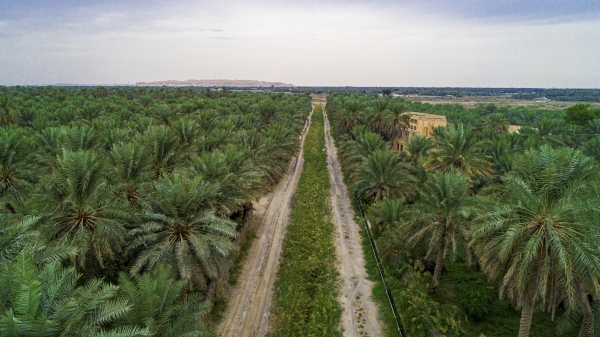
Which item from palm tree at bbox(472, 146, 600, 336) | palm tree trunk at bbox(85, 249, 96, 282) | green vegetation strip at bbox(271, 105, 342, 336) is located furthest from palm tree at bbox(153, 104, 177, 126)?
palm tree at bbox(472, 146, 600, 336)

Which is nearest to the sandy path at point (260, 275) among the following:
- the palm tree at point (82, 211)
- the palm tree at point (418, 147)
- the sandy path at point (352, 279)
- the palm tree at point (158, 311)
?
the sandy path at point (352, 279)

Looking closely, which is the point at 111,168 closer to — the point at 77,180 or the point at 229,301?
the point at 77,180

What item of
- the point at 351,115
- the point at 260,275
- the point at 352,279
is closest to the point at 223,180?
the point at 260,275

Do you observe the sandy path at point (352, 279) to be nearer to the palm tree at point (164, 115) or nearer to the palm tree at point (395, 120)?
the palm tree at point (395, 120)

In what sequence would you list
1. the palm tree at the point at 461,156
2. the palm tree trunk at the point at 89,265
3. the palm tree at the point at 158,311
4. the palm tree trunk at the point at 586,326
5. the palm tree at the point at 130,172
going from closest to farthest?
1. the palm tree at the point at 158,311
2. the palm tree trunk at the point at 586,326
3. the palm tree trunk at the point at 89,265
4. the palm tree at the point at 130,172
5. the palm tree at the point at 461,156

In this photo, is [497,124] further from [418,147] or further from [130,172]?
[130,172]

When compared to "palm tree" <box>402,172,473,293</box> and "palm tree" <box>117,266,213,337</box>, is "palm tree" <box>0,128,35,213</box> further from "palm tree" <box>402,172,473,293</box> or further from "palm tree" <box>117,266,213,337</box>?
"palm tree" <box>402,172,473,293</box>

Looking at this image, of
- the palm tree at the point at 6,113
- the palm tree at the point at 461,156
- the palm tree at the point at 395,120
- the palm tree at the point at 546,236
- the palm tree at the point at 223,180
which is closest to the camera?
the palm tree at the point at 546,236
